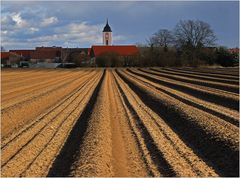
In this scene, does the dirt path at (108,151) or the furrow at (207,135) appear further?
the furrow at (207,135)

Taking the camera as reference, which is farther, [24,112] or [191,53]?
[191,53]

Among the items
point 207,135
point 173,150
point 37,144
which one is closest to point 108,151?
point 173,150

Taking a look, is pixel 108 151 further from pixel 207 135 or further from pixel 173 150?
pixel 207 135

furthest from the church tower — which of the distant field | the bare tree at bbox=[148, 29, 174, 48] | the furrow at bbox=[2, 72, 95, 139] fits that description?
the distant field

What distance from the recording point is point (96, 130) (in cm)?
1173

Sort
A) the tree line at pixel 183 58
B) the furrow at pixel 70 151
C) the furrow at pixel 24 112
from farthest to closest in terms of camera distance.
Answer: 1. the tree line at pixel 183 58
2. the furrow at pixel 24 112
3. the furrow at pixel 70 151

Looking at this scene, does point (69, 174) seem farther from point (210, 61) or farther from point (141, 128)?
point (210, 61)

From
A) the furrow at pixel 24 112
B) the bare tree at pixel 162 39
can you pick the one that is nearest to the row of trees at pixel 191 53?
the bare tree at pixel 162 39

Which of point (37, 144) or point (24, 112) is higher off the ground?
point (37, 144)

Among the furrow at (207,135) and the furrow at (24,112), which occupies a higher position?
the furrow at (207,135)

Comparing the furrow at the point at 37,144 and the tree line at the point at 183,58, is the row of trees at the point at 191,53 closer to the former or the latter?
the tree line at the point at 183,58

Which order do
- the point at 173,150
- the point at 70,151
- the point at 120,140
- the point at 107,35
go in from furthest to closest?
the point at 107,35
the point at 120,140
the point at 70,151
the point at 173,150

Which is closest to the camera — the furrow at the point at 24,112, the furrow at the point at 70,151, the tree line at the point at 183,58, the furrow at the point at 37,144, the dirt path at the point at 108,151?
the dirt path at the point at 108,151

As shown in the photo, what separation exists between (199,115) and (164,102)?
429cm
